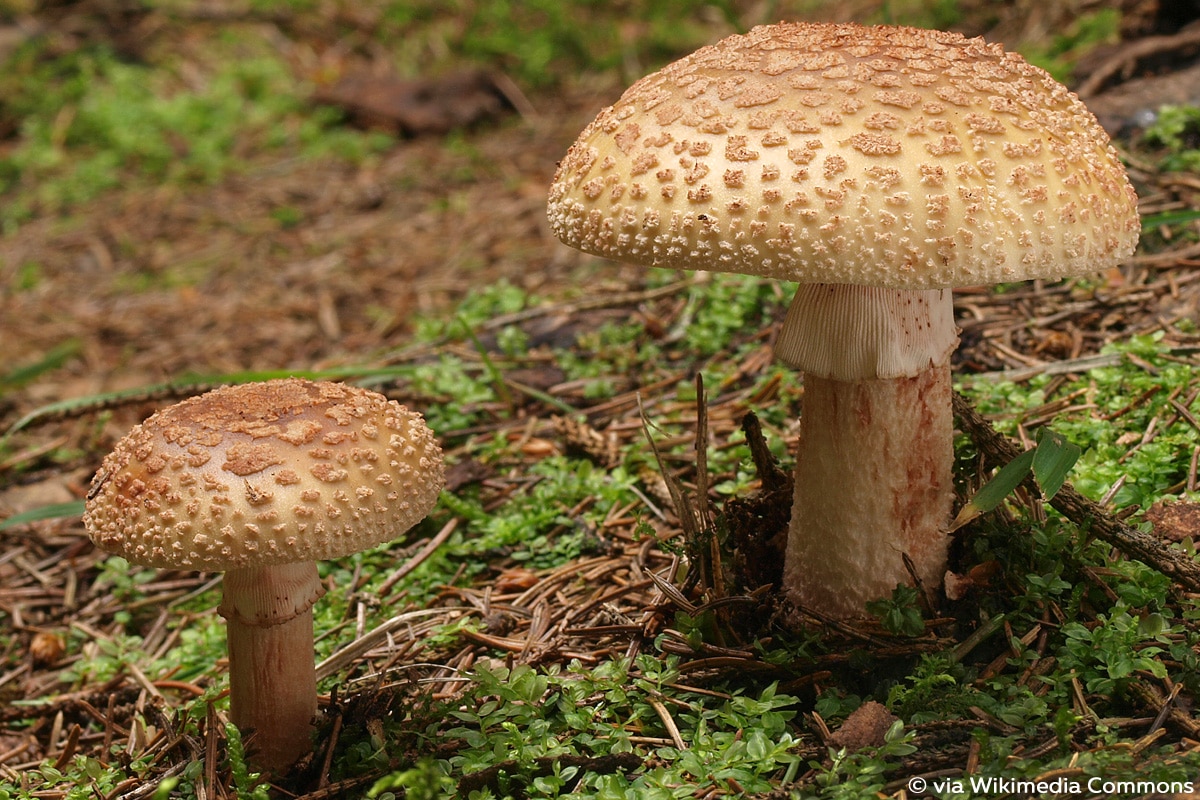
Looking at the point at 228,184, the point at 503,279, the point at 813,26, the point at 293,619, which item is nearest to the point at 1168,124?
the point at 813,26

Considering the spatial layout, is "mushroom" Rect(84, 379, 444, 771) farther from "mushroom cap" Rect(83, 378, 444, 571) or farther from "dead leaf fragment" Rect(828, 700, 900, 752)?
"dead leaf fragment" Rect(828, 700, 900, 752)

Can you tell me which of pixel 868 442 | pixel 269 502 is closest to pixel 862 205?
pixel 868 442

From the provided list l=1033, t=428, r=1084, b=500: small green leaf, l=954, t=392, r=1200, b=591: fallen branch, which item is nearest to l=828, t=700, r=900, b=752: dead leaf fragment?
l=1033, t=428, r=1084, b=500: small green leaf

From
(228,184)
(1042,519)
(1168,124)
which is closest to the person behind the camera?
(1042,519)

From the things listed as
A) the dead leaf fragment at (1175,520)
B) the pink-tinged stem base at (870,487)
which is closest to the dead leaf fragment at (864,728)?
the pink-tinged stem base at (870,487)

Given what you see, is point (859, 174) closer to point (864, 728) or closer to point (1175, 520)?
point (864, 728)

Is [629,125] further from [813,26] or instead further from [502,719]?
[502,719]

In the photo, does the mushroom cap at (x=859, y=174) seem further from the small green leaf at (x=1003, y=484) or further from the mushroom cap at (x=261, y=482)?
the mushroom cap at (x=261, y=482)
